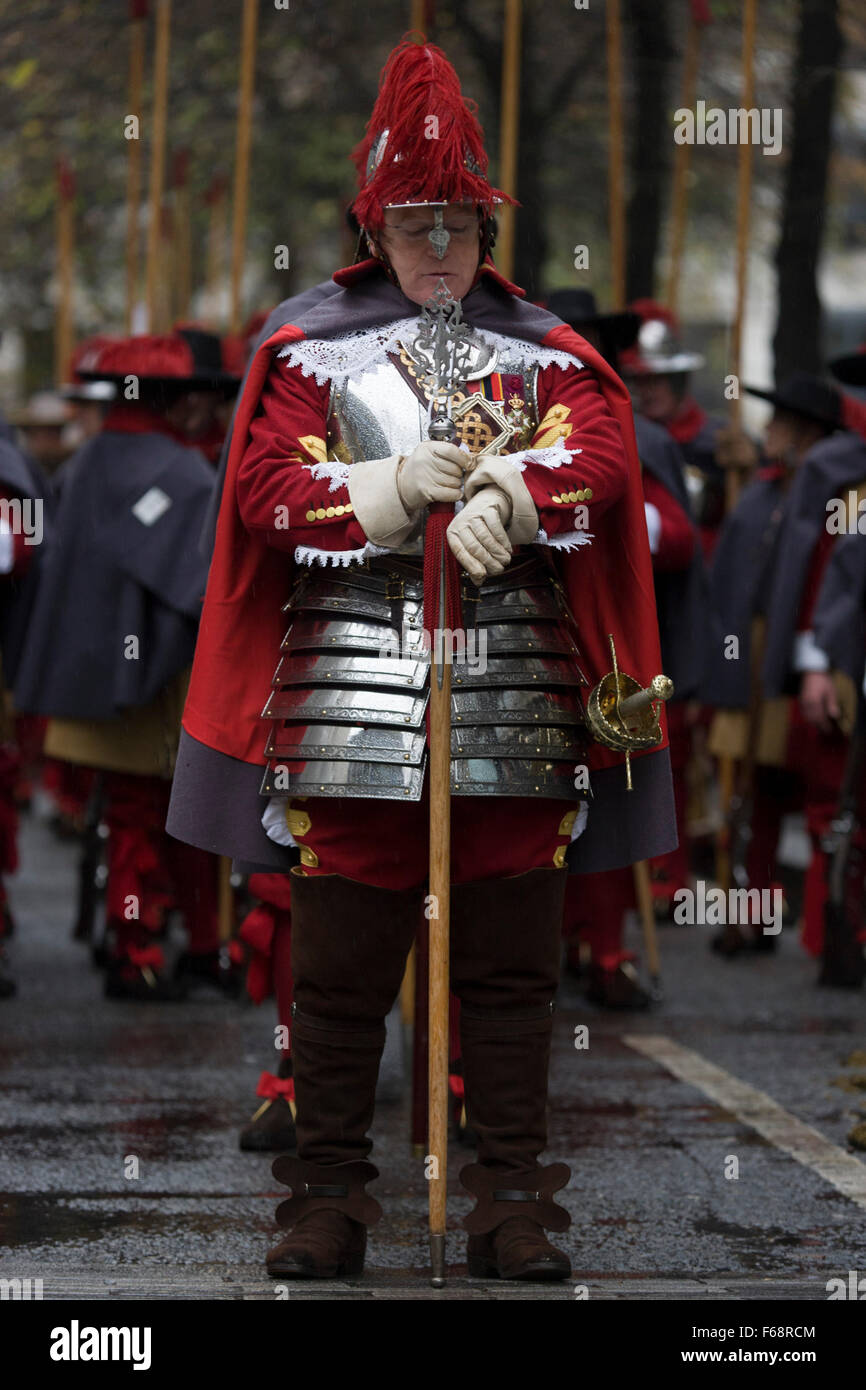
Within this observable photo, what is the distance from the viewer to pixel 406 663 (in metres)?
4.06

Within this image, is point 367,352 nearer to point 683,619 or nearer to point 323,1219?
point 323,1219

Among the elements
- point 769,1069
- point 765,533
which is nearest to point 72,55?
point 765,533

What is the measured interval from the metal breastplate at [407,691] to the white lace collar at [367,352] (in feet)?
1.19

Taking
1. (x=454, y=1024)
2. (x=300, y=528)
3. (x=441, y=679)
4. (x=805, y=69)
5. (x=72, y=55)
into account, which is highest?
(x=72, y=55)

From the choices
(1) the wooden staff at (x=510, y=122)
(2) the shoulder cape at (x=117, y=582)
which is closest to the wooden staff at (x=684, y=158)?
(1) the wooden staff at (x=510, y=122)

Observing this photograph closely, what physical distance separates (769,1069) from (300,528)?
2960mm

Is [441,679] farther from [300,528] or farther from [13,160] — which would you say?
[13,160]

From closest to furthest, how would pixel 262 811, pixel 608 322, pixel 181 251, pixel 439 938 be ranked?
pixel 439 938 < pixel 262 811 < pixel 608 322 < pixel 181 251

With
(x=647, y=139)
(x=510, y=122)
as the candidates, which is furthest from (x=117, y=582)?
(x=647, y=139)

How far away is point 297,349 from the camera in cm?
425

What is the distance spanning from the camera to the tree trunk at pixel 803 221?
11500 mm

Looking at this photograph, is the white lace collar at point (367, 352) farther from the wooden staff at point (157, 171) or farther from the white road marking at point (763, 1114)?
the wooden staff at point (157, 171)

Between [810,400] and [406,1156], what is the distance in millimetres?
4227
